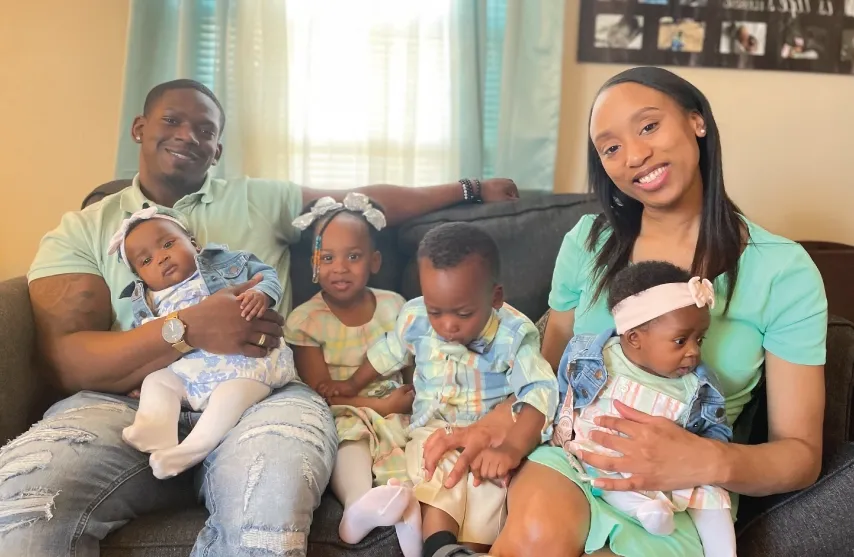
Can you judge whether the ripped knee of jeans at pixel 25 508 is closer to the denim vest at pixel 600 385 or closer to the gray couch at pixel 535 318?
the gray couch at pixel 535 318

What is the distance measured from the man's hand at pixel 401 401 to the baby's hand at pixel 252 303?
353mm

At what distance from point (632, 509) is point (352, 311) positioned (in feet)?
2.57

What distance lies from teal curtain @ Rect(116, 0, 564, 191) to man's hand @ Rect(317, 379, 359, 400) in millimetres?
820

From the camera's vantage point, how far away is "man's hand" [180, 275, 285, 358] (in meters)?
1.39

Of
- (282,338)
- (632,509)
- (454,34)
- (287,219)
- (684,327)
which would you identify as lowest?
(632,509)

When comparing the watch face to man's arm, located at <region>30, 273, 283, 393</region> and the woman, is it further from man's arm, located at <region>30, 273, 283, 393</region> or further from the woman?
the woman

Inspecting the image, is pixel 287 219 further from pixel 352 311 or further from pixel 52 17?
pixel 52 17

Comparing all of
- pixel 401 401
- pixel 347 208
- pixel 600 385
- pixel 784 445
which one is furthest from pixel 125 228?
pixel 784 445

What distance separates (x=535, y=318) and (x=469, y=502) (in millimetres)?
610

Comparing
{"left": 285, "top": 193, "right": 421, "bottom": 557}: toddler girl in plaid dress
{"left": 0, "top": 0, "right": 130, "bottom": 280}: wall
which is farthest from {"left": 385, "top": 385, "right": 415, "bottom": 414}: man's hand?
{"left": 0, "top": 0, "right": 130, "bottom": 280}: wall

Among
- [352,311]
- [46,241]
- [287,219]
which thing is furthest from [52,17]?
[352,311]

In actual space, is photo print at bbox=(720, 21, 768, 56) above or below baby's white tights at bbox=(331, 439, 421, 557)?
above

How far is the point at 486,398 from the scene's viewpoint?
138cm

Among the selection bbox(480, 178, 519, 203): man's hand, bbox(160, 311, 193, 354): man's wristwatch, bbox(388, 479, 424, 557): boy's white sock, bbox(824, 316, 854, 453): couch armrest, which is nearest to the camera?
bbox(388, 479, 424, 557): boy's white sock
